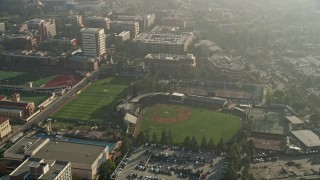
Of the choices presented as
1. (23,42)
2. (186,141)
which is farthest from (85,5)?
(186,141)

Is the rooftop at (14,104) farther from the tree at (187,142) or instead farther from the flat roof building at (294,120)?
the flat roof building at (294,120)

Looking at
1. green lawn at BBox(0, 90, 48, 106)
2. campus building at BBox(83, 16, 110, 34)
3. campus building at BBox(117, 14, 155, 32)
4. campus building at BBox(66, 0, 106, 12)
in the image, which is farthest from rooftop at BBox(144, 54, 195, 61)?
campus building at BBox(66, 0, 106, 12)

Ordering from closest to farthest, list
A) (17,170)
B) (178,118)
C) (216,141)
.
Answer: (17,170) < (216,141) < (178,118)

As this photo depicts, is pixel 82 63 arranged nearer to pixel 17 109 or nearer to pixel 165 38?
A: pixel 165 38

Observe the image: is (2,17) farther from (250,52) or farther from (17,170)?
(17,170)

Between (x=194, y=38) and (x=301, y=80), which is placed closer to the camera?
(x=301, y=80)

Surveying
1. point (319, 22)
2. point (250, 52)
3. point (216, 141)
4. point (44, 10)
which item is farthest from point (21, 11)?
point (216, 141)
